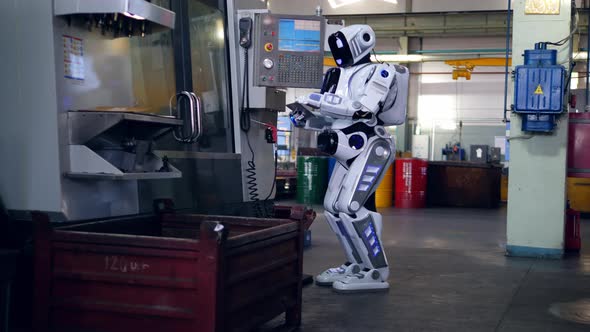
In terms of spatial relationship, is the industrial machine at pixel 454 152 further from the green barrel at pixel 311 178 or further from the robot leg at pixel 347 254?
the robot leg at pixel 347 254

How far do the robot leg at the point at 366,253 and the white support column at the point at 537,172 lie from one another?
2.15 m

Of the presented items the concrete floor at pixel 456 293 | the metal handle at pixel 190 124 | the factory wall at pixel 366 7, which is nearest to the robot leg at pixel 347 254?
the concrete floor at pixel 456 293

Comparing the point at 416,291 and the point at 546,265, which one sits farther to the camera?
the point at 546,265

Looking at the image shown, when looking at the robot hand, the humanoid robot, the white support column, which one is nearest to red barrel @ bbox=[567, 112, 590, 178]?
the white support column

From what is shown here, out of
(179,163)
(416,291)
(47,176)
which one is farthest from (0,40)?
(416,291)

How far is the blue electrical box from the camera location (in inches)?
228

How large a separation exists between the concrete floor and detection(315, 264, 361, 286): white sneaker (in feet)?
0.39

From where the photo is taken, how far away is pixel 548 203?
6125 mm

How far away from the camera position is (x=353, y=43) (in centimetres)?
464

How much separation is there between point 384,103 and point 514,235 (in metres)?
2.54

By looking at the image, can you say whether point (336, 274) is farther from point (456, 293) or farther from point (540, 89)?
point (540, 89)

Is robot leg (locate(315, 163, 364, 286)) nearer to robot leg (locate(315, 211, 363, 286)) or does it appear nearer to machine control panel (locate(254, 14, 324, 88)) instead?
robot leg (locate(315, 211, 363, 286))

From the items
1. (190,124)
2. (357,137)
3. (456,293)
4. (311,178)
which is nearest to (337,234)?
(357,137)

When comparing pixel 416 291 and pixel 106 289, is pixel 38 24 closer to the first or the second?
pixel 106 289
